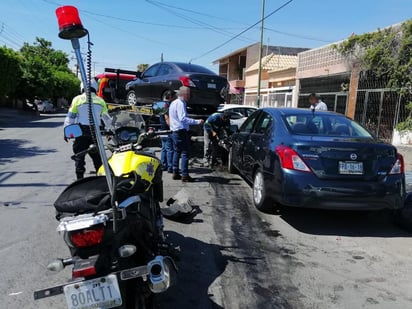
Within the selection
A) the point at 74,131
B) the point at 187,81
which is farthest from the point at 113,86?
the point at 74,131

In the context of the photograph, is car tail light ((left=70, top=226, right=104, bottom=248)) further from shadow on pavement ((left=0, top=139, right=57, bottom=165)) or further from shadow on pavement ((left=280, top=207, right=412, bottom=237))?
shadow on pavement ((left=0, top=139, right=57, bottom=165))

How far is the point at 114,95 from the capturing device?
45.5 feet

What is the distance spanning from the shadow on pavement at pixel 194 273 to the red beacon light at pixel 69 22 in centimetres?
217

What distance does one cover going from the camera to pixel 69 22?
2398mm

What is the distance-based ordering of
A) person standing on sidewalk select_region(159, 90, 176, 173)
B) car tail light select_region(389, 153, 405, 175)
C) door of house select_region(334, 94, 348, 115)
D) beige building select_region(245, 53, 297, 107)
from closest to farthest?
car tail light select_region(389, 153, 405, 175), person standing on sidewalk select_region(159, 90, 176, 173), door of house select_region(334, 94, 348, 115), beige building select_region(245, 53, 297, 107)

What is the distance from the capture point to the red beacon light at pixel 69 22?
2.39m

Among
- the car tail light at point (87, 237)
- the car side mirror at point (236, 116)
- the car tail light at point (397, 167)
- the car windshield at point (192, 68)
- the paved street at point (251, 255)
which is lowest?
the paved street at point (251, 255)

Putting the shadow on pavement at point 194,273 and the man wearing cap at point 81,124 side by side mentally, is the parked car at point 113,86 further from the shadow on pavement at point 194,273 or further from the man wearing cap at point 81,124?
the shadow on pavement at point 194,273

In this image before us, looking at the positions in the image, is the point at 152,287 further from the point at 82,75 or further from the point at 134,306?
the point at 82,75

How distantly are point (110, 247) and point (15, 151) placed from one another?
32.2 feet

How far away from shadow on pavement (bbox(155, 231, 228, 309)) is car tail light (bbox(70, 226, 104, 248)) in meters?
1.03

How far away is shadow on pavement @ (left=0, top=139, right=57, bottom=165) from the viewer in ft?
32.8

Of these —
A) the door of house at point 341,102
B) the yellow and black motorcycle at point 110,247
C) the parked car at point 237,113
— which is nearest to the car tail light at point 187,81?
the parked car at point 237,113

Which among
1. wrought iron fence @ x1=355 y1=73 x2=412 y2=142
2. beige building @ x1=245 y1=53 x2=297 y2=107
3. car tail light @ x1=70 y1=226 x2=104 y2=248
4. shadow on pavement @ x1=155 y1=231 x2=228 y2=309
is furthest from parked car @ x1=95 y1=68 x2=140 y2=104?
beige building @ x1=245 y1=53 x2=297 y2=107
